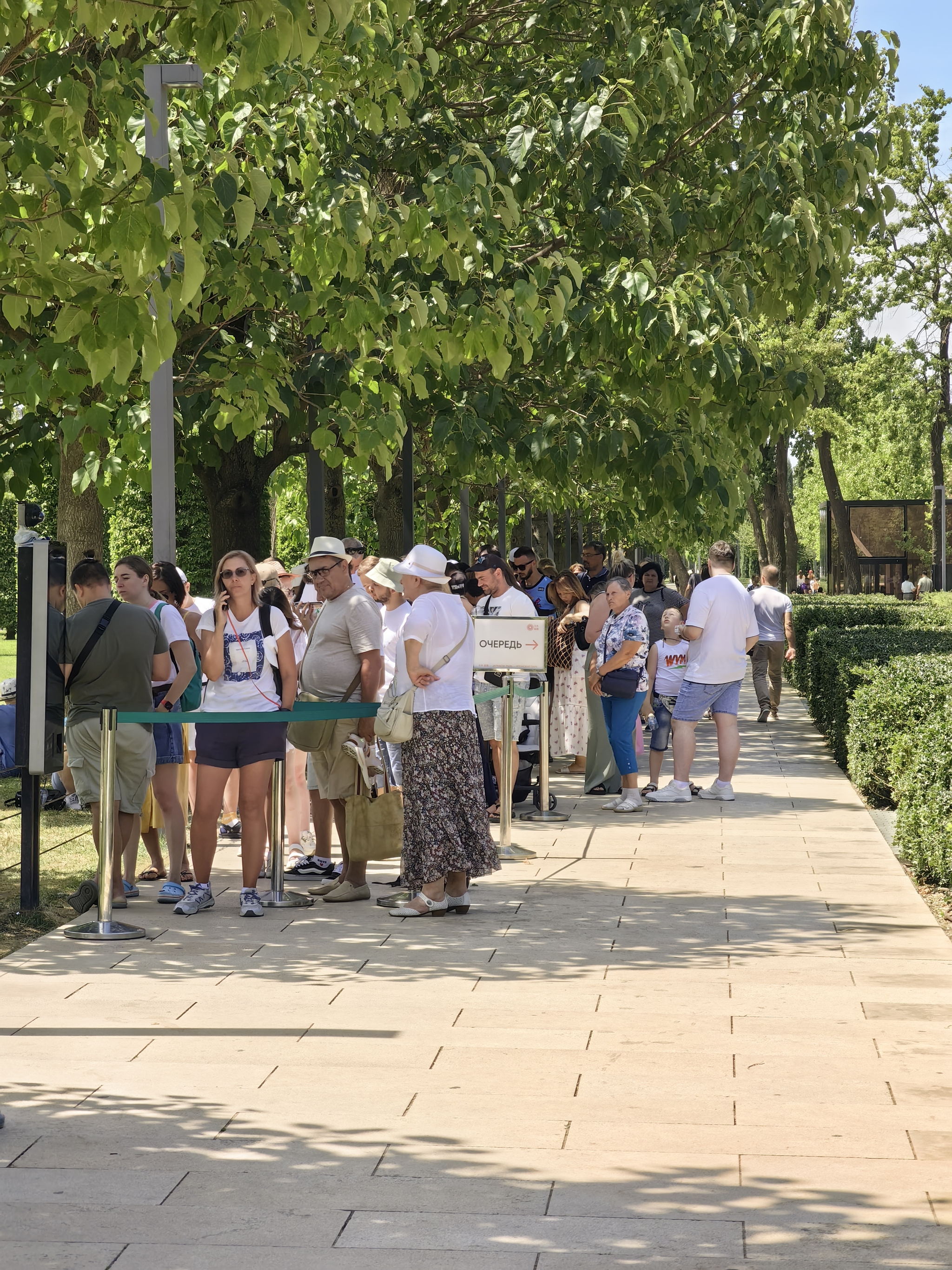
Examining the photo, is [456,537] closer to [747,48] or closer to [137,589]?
[747,48]

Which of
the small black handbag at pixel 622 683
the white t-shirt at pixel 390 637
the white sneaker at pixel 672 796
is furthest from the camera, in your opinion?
the white sneaker at pixel 672 796

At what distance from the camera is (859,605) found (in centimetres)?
2739

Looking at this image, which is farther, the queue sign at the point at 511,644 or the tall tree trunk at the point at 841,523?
the tall tree trunk at the point at 841,523

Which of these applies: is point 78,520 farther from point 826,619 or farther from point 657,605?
point 826,619

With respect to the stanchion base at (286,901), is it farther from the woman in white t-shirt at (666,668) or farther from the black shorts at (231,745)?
the woman in white t-shirt at (666,668)

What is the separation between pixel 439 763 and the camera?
881cm

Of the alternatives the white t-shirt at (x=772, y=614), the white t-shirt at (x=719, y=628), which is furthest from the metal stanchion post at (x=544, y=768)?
the white t-shirt at (x=772, y=614)

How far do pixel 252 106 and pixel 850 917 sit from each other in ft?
20.2

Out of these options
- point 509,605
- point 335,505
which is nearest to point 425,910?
point 509,605

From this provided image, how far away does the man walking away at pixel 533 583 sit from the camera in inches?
640

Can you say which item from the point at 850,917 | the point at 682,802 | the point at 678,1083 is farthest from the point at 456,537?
the point at 678,1083

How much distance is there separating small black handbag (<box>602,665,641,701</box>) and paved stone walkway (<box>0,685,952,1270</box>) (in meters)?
3.51

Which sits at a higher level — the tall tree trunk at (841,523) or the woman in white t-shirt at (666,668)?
the tall tree trunk at (841,523)

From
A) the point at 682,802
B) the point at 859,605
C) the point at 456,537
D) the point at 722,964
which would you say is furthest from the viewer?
the point at 456,537
